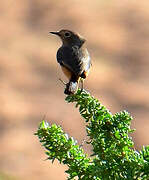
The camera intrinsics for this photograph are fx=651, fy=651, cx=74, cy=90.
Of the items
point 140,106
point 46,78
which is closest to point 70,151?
point 140,106

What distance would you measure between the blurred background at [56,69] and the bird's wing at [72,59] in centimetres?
239

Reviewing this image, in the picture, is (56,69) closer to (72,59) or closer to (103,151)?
(72,59)

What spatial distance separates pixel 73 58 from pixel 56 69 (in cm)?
641

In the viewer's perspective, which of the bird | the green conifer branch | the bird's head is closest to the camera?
the green conifer branch

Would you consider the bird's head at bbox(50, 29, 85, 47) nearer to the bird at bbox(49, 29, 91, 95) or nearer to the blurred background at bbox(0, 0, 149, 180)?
the bird at bbox(49, 29, 91, 95)

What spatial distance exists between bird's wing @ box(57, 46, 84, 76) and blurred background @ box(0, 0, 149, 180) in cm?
Result: 239

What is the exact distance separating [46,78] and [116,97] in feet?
4.84

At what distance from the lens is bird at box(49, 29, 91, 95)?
5645mm

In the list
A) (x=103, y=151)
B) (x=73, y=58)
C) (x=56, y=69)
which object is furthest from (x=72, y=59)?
(x=56, y=69)

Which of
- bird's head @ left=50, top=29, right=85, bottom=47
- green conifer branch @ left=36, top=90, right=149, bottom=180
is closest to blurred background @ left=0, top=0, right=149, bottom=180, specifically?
bird's head @ left=50, top=29, right=85, bottom=47

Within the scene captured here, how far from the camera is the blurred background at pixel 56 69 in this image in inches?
408

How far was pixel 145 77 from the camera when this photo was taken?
1236cm

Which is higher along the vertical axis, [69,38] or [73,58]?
[69,38]

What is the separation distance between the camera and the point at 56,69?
41.2ft
